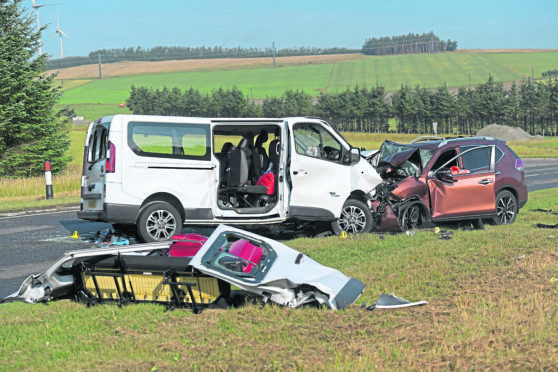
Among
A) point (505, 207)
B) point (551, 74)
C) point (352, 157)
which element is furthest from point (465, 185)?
point (551, 74)

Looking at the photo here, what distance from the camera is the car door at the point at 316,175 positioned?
437 inches

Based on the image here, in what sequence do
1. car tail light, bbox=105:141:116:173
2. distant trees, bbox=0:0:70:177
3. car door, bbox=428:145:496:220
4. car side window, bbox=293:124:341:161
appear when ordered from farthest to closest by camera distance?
distant trees, bbox=0:0:70:177 → car door, bbox=428:145:496:220 → car side window, bbox=293:124:341:161 → car tail light, bbox=105:141:116:173

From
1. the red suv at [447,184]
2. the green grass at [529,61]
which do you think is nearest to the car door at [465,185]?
Answer: the red suv at [447,184]

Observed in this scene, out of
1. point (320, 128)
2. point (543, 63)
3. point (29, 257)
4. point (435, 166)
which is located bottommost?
point (29, 257)

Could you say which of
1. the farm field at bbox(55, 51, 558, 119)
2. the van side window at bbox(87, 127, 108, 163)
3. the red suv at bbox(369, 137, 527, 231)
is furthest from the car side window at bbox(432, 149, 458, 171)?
the farm field at bbox(55, 51, 558, 119)

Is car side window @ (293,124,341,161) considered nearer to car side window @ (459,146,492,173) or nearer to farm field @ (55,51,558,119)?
car side window @ (459,146,492,173)

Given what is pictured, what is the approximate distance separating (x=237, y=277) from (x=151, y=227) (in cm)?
471

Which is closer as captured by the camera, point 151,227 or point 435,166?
point 151,227

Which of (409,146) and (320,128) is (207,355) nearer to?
(320,128)

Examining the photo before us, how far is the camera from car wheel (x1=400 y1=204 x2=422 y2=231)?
11617mm

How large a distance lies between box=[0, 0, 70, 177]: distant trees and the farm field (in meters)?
95.3

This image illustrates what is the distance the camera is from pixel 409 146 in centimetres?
1312

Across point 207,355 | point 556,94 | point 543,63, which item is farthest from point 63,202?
point 543,63

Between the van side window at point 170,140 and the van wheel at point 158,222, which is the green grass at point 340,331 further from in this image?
the van side window at point 170,140
